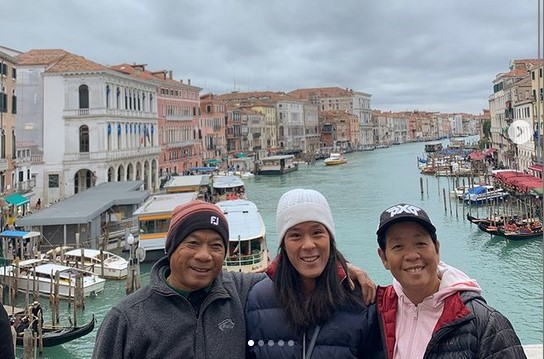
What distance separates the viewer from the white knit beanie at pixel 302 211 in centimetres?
132

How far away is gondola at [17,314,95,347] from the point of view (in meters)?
6.38

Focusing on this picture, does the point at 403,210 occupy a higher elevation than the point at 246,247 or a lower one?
higher

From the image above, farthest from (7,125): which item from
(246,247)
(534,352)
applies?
(534,352)

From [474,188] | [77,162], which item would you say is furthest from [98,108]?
[474,188]

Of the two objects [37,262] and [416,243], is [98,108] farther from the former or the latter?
[416,243]

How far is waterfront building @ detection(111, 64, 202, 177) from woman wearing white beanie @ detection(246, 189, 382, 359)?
2200cm

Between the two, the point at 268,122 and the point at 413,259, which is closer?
the point at 413,259

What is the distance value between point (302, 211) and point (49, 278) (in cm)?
830

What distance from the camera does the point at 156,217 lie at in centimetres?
1079

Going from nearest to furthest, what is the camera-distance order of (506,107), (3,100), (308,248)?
1. (308,248)
2. (3,100)
3. (506,107)

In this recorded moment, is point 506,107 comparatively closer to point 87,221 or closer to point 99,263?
point 87,221

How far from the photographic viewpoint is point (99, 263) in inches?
384

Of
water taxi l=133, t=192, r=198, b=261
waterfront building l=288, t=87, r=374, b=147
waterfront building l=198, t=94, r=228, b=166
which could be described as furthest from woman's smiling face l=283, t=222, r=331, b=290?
waterfront building l=288, t=87, r=374, b=147

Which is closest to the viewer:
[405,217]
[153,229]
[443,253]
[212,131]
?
[405,217]
